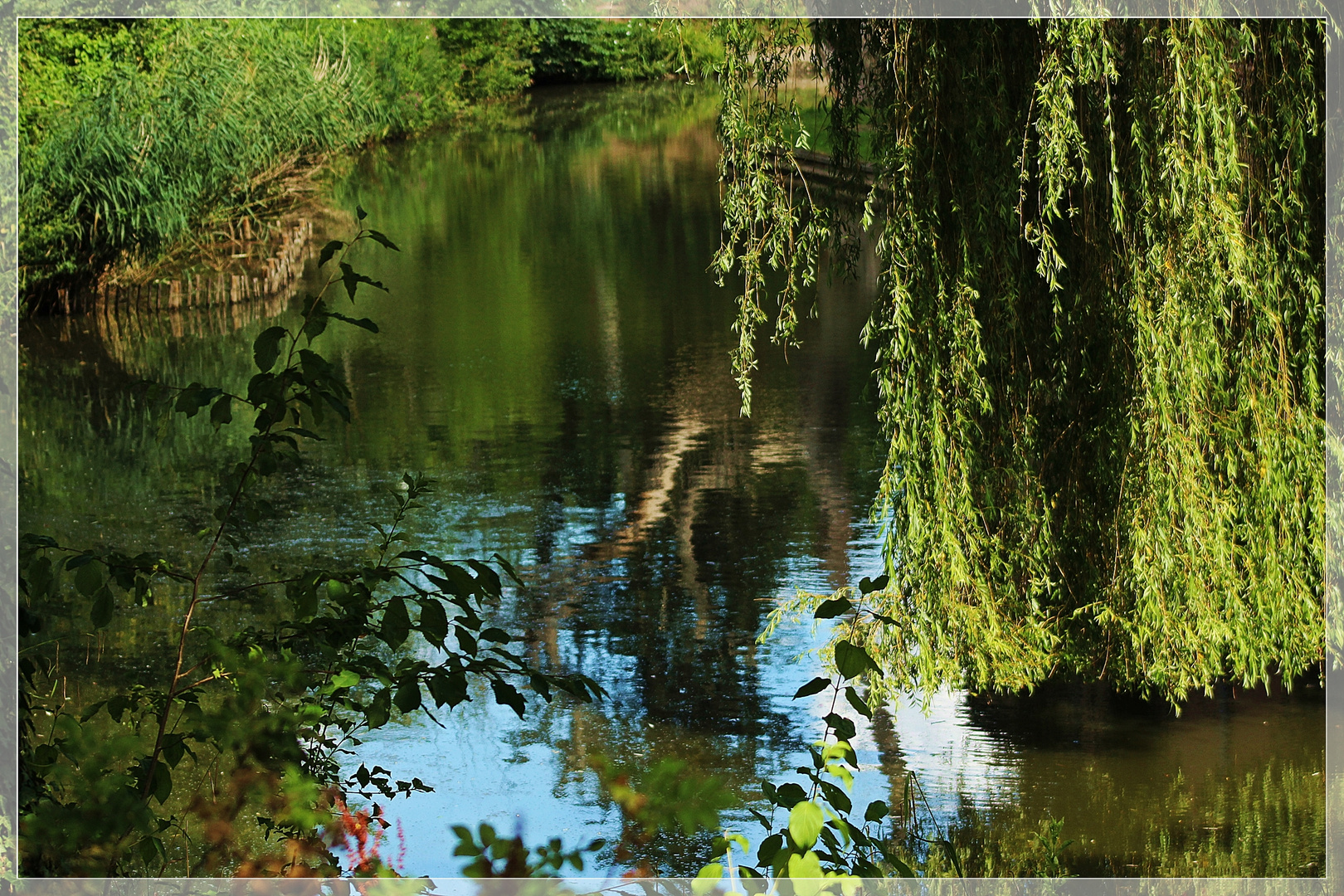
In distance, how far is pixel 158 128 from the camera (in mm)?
18312

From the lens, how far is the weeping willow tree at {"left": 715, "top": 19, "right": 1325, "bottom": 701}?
5.56 meters

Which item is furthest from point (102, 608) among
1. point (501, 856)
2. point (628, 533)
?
point (628, 533)

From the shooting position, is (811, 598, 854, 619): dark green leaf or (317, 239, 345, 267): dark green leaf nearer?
(811, 598, 854, 619): dark green leaf

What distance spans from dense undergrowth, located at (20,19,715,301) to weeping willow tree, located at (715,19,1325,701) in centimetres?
1167

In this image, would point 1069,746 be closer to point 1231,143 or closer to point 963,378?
point 963,378

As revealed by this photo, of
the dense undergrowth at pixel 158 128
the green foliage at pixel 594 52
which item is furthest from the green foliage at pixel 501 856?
the green foliage at pixel 594 52

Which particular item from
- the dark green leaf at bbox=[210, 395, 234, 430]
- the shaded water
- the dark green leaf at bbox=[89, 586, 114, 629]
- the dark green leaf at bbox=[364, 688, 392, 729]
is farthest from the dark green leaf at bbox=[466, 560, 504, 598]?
the dark green leaf at bbox=[89, 586, 114, 629]

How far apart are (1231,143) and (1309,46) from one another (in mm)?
607

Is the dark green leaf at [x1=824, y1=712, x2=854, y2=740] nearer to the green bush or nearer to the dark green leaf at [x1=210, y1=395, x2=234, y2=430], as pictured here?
the dark green leaf at [x1=210, y1=395, x2=234, y2=430]

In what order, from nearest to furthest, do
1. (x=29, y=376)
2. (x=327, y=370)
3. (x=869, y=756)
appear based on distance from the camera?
(x=327, y=370), (x=869, y=756), (x=29, y=376)

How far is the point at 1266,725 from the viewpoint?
7090mm

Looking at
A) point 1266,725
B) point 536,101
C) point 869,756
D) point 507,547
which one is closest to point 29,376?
point 507,547

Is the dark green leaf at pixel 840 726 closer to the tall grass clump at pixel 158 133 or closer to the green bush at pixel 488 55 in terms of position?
the tall grass clump at pixel 158 133

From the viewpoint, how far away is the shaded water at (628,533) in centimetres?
637
